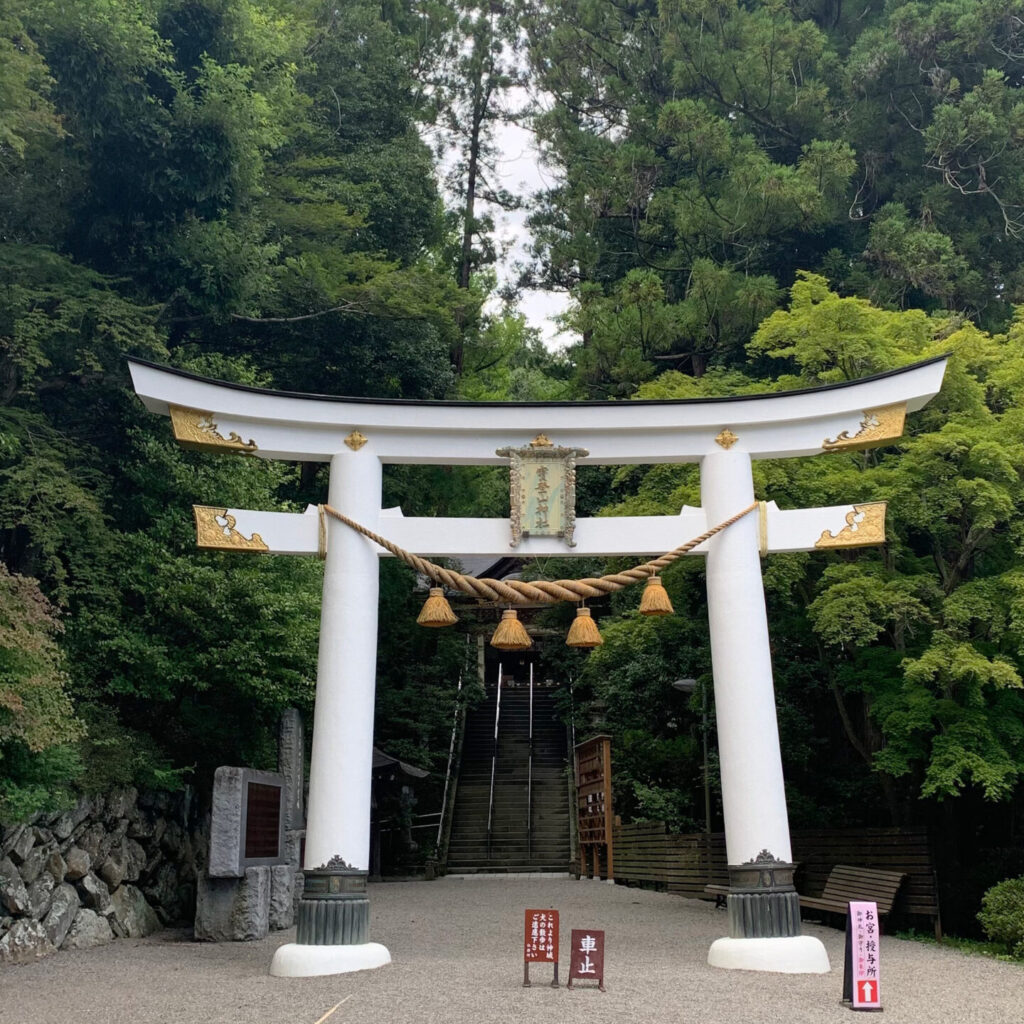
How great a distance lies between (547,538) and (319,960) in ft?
11.4

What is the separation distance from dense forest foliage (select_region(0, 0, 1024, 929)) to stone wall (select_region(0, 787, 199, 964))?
1.64 ft

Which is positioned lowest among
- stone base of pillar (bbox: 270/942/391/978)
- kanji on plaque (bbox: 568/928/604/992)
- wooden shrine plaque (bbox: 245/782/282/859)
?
stone base of pillar (bbox: 270/942/391/978)

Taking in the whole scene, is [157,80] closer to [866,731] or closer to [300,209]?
[300,209]

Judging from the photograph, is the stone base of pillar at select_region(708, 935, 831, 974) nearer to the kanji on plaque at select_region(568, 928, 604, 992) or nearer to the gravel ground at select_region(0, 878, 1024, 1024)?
the gravel ground at select_region(0, 878, 1024, 1024)

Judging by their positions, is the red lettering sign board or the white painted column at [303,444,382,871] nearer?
the red lettering sign board

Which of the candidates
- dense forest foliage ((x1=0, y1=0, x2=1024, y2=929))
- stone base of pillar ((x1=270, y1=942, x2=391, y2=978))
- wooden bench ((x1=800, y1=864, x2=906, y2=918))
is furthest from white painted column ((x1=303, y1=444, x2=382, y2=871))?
wooden bench ((x1=800, y1=864, x2=906, y2=918))

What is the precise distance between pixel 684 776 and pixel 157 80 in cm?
1210

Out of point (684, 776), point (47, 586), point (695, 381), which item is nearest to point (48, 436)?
point (47, 586)

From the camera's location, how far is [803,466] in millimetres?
10945

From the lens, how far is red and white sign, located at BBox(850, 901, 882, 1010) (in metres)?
5.55

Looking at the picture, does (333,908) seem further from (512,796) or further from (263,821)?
(512,796)

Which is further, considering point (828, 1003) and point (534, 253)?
point (534, 253)

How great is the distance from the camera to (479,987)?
6566mm

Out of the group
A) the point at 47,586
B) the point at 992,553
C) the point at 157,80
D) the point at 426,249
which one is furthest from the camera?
the point at 426,249
